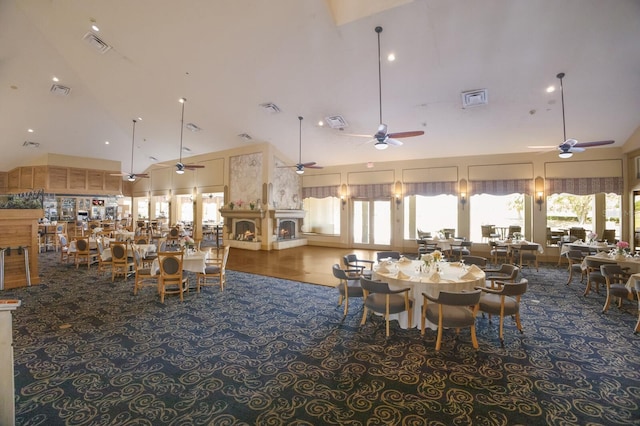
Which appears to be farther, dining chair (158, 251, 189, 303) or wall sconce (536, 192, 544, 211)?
wall sconce (536, 192, 544, 211)

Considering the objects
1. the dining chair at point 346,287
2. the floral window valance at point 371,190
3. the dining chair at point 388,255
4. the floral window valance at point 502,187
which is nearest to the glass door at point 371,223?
the floral window valance at point 371,190

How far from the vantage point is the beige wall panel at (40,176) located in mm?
12445

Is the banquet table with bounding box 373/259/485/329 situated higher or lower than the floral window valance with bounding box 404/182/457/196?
lower

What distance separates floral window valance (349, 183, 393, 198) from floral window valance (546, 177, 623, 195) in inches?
200

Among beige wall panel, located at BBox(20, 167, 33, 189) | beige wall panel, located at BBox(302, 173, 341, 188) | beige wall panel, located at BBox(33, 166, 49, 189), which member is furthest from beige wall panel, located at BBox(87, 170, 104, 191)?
beige wall panel, located at BBox(302, 173, 341, 188)

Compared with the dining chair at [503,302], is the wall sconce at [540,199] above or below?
above

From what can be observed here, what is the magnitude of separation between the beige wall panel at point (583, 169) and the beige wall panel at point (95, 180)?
19247 mm

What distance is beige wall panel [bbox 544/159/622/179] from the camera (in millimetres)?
8109

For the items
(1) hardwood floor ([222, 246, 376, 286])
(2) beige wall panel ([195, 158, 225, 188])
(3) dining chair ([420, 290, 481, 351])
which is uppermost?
(2) beige wall panel ([195, 158, 225, 188])

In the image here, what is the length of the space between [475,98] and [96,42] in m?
8.98

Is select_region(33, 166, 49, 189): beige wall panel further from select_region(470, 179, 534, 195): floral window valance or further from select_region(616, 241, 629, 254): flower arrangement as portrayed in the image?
select_region(616, 241, 629, 254): flower arrangement

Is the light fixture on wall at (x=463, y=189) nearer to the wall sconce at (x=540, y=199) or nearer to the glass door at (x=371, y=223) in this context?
the wall sconce at (x=540, y=199)

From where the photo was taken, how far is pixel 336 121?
27.0 feet

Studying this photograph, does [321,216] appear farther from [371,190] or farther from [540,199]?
[540,199]
